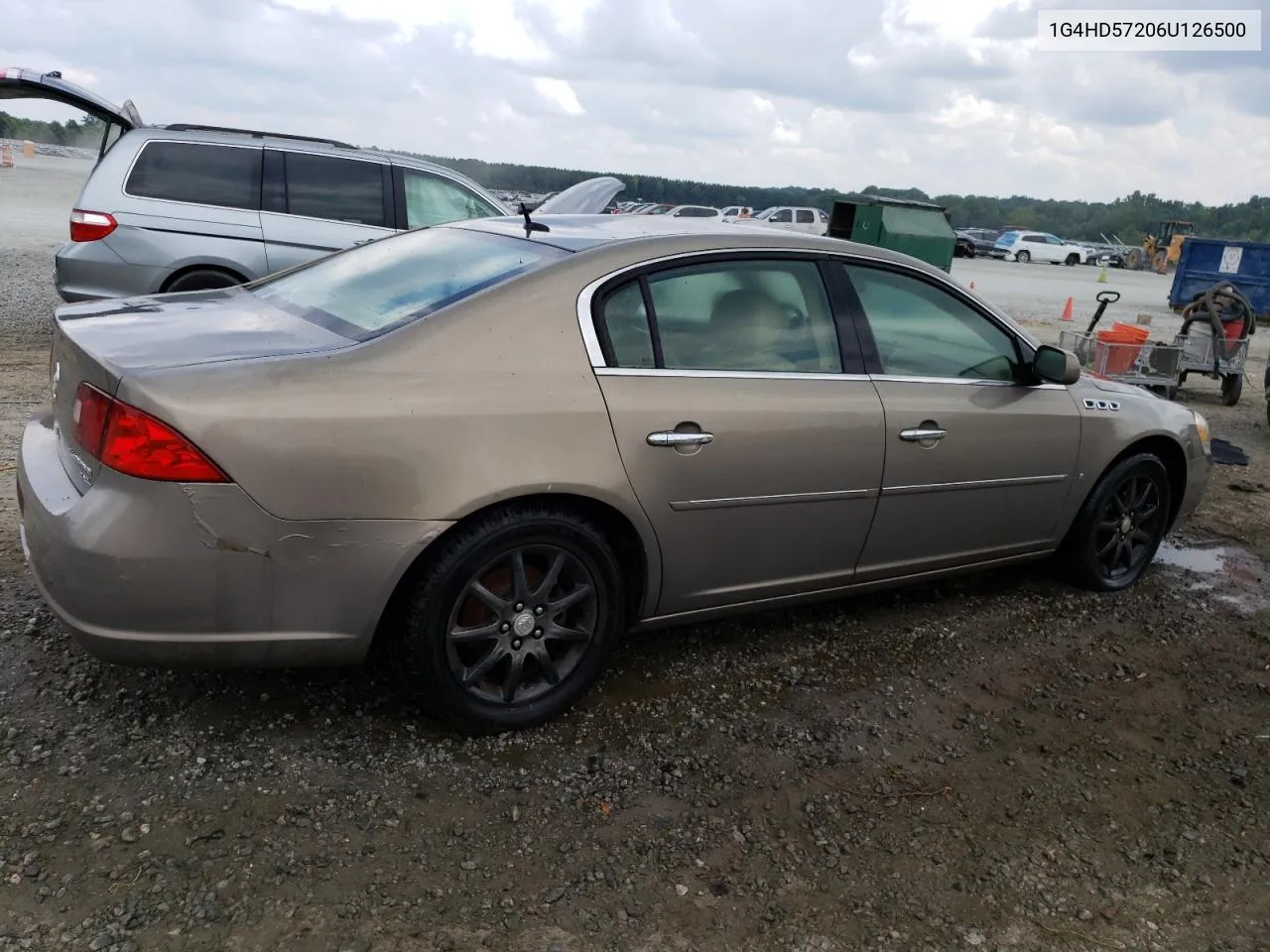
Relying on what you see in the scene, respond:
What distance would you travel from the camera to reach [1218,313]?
1011cm

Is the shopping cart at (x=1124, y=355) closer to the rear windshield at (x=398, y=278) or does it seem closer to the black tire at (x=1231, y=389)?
the black tire at (x=1231, y=389)

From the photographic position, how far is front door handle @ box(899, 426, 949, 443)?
366 centimetres

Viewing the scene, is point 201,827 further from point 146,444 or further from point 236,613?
point 146,444

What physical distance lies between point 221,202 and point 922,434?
19.0 ft

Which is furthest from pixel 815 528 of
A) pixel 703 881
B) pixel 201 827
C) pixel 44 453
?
pixel 44 453

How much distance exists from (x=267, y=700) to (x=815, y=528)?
1873 mm

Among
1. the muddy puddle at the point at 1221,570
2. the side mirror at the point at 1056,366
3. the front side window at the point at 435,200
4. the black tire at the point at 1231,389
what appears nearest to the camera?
the side mirror at the point at 1056,366

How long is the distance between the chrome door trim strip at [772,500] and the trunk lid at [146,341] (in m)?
1.12

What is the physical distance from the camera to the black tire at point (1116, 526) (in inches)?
178

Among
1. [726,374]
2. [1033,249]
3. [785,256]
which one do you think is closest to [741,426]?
[726,374]

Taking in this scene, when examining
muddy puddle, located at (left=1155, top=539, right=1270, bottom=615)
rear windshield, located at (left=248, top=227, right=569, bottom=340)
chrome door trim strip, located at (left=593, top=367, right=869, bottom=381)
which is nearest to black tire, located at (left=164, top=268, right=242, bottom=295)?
rear windshield, located at (left=248, top=227, right=569, bottom=340)

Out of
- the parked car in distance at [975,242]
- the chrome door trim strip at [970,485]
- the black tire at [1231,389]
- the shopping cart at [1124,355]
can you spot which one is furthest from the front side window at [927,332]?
the parked car in distance at [975,242]

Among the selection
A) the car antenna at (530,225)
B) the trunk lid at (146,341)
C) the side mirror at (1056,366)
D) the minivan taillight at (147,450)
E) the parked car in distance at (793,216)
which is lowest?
the minivan taillight at (147,450)

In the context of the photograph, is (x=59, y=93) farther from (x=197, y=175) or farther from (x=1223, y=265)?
(x=1223, y=265)
